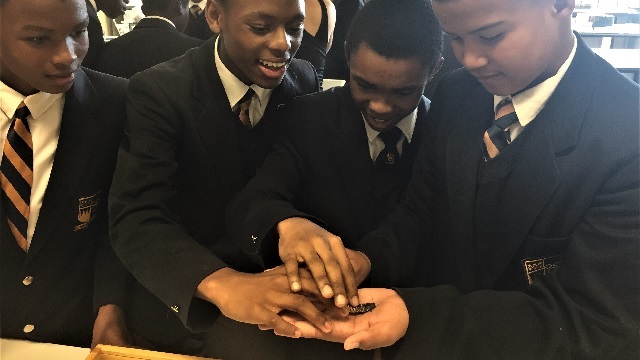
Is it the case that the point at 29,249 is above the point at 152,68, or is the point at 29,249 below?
below

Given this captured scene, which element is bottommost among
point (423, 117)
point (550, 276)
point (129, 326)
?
point (129, 326)

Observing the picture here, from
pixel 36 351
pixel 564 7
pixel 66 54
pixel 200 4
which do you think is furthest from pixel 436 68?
pixel 36 351

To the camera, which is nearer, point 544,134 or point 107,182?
point 544,134

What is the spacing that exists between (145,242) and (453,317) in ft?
1.40

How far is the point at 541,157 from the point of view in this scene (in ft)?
2.02

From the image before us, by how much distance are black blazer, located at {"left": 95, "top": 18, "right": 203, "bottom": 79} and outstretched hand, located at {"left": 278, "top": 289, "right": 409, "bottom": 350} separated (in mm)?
484

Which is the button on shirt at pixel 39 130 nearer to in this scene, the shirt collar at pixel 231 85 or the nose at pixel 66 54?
the nose at pixel 66 54

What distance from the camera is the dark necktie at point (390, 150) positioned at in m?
0.74

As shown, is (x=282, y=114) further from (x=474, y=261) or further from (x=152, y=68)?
(x=474, y=261)

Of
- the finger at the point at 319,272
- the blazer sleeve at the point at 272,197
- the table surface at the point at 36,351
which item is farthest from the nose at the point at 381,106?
the table surface at the point at 36,351

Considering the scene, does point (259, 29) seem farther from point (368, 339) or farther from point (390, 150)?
point (368, 339)

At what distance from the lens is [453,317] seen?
2.15 feet

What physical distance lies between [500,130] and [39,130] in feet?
2.14

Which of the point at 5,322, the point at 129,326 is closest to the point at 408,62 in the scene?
the point at 129,326
